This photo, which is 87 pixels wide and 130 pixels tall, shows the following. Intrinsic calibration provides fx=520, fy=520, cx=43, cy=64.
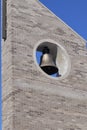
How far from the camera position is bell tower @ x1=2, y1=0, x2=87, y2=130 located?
45.4ft

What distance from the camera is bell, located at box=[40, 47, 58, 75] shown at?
1512 cm

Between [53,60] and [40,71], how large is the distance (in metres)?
1.20

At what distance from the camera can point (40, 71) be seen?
14469 millimetres

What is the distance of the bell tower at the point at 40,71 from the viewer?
45.4 feet

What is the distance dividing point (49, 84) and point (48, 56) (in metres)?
1.15

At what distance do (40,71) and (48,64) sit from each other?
2.25 feet

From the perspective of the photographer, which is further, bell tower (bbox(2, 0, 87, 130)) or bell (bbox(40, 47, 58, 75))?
bell (bbox(40, 47, 58, 75))

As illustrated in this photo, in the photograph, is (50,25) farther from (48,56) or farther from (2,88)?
(2,88)

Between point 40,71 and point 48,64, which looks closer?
point 40,71

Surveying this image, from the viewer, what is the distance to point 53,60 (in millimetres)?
15562

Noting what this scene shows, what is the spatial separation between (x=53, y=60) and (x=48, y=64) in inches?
20.3

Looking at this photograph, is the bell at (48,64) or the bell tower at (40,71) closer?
the bell tower at (40,71)

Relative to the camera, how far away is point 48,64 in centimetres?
1509

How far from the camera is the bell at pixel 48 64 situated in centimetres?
1512
